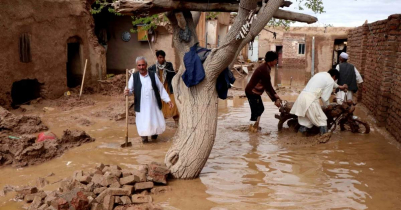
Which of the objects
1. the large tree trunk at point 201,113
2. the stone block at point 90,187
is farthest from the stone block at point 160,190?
the stone block at point 90,187

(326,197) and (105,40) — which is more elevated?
(105,40)

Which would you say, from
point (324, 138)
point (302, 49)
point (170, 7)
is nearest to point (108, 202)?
point (170, 7)

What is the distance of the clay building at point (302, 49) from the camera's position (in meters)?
16.2

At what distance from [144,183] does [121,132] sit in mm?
3635

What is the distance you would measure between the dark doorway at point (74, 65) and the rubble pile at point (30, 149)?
7.03m

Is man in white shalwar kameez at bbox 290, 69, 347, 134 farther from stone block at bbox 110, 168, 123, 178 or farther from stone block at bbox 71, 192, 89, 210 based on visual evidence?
stone block at bbox 71, 192, 89, 210

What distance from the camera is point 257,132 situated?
8109 mm

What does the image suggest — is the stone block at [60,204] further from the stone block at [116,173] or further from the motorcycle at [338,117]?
the motorcycle at [338,117]

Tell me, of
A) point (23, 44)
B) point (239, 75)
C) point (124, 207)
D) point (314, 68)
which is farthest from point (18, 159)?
point (239, 75)

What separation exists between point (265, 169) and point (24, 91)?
9.58 metres

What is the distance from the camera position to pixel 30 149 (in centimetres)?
597

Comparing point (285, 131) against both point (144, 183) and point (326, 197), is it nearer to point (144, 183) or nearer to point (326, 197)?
point (326, 197)

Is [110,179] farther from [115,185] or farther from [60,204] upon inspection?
[60,204]

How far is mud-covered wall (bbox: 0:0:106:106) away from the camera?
10211 mm
